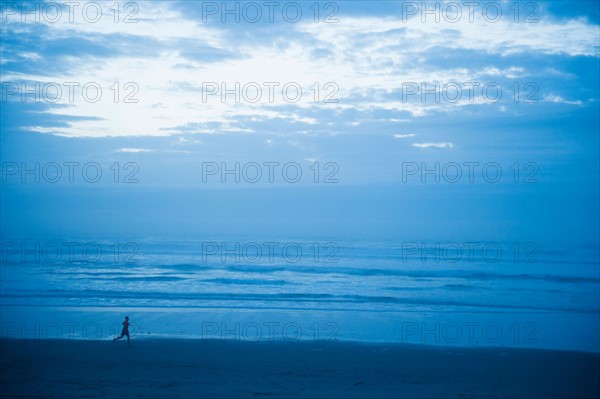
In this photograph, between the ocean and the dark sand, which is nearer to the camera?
the dark sand

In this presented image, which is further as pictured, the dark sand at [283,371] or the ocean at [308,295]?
the ocean at [308,295]

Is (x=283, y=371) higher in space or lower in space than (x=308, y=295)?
higher

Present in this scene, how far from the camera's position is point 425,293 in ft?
81.8

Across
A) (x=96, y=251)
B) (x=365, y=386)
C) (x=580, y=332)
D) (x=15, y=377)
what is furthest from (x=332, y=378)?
(x=96, y=251)

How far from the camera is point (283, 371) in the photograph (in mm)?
11523

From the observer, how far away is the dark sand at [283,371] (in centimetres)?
979

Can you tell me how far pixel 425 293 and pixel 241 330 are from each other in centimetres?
1269

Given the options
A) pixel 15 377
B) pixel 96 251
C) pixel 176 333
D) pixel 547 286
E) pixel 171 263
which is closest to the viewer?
pixel 15 377

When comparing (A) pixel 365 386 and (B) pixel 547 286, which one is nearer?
(A) pixel 365 386

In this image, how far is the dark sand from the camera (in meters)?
9.79

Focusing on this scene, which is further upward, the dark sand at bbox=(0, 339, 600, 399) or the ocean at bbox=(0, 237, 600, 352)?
the dark sand at bbox=(0, 339, 600, 399)

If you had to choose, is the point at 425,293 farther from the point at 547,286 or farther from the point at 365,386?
the point at 365,386

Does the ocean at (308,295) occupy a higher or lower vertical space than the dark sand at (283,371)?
lower

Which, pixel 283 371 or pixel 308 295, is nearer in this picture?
pixel 283 371
